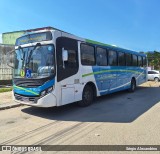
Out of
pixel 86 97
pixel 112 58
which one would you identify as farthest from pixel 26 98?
pixel 112 58

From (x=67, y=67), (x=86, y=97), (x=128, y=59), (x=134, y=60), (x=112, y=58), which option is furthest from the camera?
(x=134, y=60)

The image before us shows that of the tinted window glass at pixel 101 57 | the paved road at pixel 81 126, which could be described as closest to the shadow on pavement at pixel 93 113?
the paved road at pixel 81 126

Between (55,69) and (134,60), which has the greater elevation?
(134,60)

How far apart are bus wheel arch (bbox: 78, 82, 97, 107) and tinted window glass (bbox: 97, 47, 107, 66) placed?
4.42ft

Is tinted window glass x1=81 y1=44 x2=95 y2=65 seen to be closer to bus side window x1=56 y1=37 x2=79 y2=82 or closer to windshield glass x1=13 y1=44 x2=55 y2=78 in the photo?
bus side window x1=56 y1=37 x2=79 y2=82

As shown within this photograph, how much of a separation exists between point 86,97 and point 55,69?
109 inches

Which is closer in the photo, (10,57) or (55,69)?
(55,69)

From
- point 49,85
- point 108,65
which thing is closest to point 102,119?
point 49,85

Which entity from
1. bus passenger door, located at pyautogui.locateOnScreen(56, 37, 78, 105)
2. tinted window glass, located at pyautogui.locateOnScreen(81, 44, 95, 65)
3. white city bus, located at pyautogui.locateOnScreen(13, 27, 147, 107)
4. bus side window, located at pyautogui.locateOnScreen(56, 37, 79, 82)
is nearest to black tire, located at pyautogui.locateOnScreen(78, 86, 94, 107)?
white city bus, located at pyautogui.locateOnScreen(13, 27, 147, 107)

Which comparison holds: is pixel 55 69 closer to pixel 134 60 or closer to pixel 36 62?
pixel 36 62

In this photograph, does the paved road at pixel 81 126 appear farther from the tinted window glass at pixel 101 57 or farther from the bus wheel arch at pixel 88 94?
the tinted window glass at pixel 101 57

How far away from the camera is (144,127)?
6.82 m

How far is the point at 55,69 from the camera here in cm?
801

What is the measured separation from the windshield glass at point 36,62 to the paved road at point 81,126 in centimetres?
158
